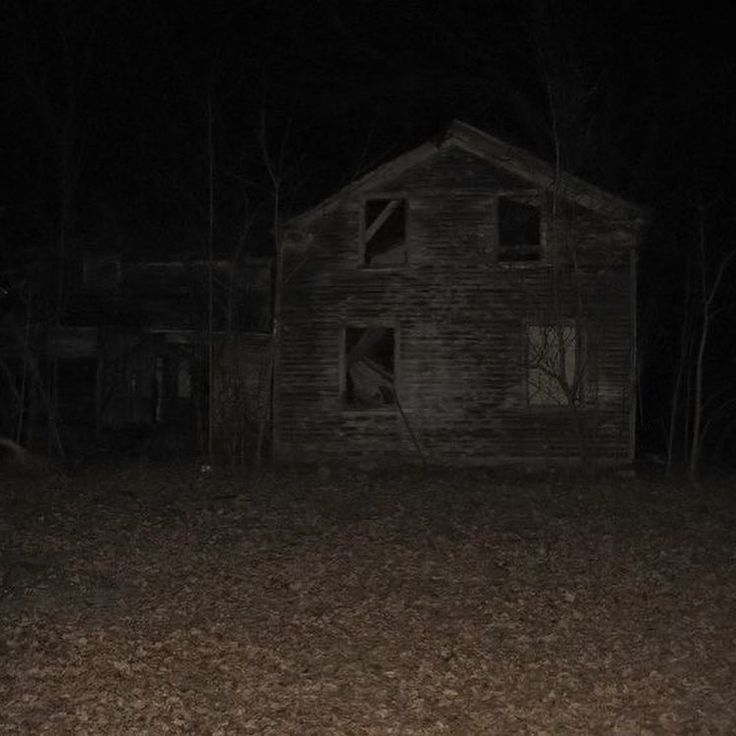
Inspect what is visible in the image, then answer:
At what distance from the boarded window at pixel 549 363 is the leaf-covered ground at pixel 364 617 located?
4.90 meters

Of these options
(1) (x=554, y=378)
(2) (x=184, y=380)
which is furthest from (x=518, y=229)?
(2) (x=184, y=380)

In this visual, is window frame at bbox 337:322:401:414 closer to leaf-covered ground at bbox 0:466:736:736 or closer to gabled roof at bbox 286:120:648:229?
gabled roof at bbox 286:120:648:229

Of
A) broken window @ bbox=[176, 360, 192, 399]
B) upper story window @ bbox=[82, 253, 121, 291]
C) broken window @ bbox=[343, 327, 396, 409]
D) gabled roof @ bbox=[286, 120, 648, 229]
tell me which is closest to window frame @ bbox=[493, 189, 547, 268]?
gabled roof @ bbox=[286, 120, 648, 229]

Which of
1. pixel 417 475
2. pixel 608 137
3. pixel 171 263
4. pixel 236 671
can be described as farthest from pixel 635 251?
pixel 236 671

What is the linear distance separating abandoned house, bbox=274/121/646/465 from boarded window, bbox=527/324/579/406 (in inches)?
1.3

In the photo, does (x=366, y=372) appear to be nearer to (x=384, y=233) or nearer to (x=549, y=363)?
(x=384, y=233)

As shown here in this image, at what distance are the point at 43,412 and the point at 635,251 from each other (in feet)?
49.1

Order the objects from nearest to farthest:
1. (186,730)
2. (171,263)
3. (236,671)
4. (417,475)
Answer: (186,730), (236,671), (417,475), (171,263)

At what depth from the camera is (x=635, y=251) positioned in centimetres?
1856

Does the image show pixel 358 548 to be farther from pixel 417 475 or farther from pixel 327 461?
pixel 327 461

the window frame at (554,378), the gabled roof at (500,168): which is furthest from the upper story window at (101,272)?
the window frame at (554,378)

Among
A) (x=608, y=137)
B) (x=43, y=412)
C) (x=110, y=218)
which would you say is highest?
(x=608, y=137)

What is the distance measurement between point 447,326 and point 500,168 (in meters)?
3.09

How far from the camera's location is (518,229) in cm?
1992
